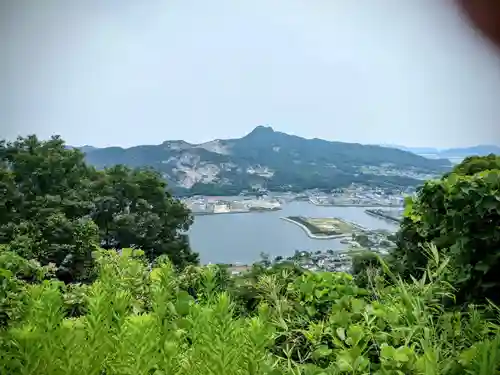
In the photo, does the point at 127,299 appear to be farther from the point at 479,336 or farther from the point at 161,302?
the point at 479,336

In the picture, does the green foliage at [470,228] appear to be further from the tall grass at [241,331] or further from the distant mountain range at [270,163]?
the distant mountain range at [270,163]

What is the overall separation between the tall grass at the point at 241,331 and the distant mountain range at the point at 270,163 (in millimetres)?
391

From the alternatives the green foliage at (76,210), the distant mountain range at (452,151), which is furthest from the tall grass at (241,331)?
the distant mountain range at (452,151)

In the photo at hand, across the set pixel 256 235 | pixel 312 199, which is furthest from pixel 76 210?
pixel 312 199

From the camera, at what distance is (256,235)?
5.45 feet

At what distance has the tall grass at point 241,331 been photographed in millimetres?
978

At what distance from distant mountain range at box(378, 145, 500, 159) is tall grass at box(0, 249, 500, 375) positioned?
0.43 meters

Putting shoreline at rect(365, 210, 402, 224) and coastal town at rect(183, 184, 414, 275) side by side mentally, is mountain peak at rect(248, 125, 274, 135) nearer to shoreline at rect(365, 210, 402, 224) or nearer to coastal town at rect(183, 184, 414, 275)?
coastal town at rect(183, 184, 414, 275)

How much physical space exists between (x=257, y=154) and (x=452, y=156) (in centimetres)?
60

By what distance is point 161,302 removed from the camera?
115 cm

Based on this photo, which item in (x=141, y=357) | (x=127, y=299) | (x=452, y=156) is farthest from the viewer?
(x=452, y=156)

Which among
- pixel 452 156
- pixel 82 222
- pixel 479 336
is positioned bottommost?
pixel 479 336

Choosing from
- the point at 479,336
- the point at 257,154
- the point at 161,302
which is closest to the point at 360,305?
the point at 479,336

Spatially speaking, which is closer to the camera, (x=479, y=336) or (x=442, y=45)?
(x=479, y=336)
